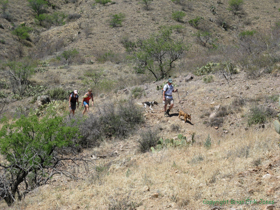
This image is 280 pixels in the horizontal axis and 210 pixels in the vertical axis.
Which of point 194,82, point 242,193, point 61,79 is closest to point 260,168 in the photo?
point 242,193

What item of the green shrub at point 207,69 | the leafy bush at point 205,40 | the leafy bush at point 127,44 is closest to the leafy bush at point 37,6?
the leafy bush at point 127,44

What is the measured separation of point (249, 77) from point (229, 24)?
1488 inches

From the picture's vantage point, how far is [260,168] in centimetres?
384

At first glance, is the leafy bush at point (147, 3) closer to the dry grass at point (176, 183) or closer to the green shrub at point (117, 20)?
the green shrub at point (117, 20)

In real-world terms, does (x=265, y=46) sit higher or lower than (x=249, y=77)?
higher

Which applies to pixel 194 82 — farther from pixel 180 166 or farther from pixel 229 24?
pixel 229 24

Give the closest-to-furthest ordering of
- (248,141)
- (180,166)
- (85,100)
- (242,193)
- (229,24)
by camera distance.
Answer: (242,193) < (180,166) < (248,141) < (85,100) < (229,24)

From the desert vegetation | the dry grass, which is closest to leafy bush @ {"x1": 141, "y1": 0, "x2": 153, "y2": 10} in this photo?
the desert vegetation

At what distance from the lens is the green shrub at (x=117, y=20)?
132 feet

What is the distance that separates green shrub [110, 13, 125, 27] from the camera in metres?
40.2

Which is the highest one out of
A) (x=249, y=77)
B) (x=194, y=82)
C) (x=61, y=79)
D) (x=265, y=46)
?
(x=265, y=46)

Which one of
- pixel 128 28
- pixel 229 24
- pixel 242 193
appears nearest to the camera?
pixel 242 193

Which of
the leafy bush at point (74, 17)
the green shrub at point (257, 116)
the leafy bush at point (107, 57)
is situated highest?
the leafy bush at point (74, 17)

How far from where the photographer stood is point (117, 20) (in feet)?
133
